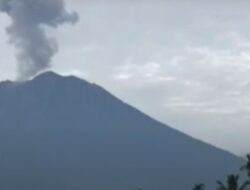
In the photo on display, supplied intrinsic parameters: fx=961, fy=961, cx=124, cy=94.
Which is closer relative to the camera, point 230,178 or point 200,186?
point 230,178

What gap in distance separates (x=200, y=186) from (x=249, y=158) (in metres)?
5.26

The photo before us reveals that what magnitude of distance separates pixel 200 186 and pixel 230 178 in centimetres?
525

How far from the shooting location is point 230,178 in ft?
214

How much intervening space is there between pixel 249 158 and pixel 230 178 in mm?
2342

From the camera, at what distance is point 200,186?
70250 mm

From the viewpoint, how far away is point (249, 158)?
219 ft
